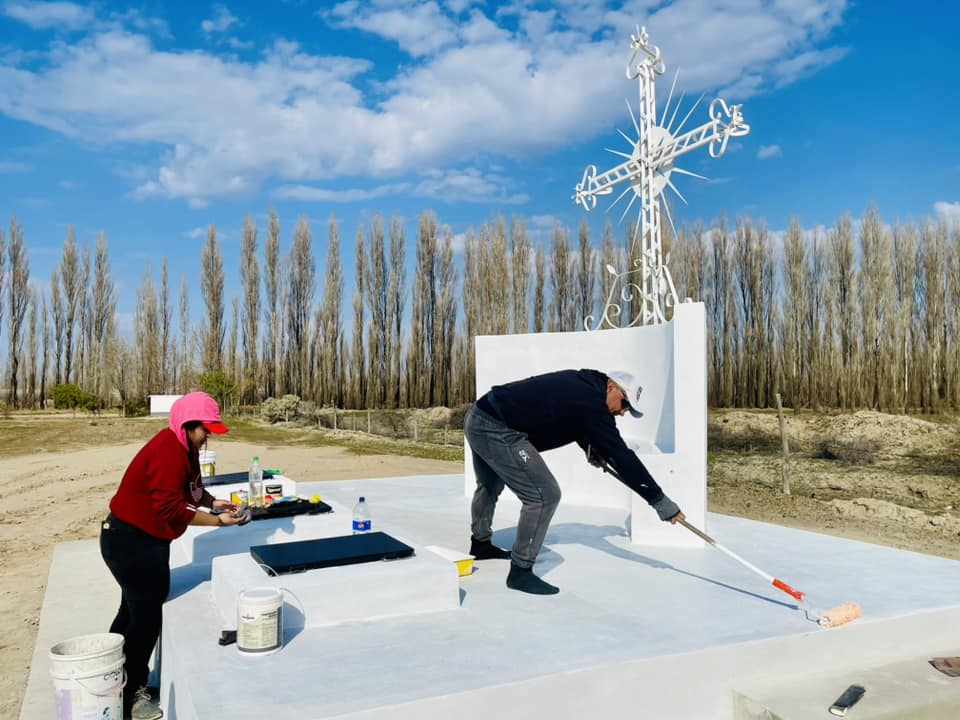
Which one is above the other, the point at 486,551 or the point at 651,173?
the point at 651,173

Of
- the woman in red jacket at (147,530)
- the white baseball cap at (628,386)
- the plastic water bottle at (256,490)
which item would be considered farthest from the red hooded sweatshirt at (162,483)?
the white baseball cap at (628,386)

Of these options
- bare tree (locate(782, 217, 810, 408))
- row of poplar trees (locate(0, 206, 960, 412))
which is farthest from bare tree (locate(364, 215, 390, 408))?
bare tree (locate(782, 217, 810, 408))

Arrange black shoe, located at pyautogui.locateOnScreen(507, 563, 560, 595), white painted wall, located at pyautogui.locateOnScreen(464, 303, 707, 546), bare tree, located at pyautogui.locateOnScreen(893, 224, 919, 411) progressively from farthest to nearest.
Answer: bare tree, located at pyautogui.locateOnScreen(893, 224, 919, 411) → white painted wall, located at pyautogui.locateOnScreen(464, 303, 707, 546) → black shoe, located at pyautogui.locateOnScreen(507, 563, 560, 595)

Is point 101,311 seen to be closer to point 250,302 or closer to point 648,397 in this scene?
point 250,302

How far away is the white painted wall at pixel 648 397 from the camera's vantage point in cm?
474

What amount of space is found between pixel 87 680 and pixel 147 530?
2.06 ft

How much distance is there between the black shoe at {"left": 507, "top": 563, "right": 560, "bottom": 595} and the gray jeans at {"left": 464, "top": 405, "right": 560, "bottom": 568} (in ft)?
0.12

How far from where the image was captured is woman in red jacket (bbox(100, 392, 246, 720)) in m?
2.90

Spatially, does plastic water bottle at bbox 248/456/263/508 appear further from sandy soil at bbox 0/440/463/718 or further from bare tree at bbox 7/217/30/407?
bare tree at bbox 7/217/30/407

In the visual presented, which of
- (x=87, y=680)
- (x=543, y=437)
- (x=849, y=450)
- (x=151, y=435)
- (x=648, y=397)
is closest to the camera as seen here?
(x=87, y=680)

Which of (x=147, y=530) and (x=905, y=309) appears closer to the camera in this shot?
(x=147, y=530)

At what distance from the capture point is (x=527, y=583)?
369cm

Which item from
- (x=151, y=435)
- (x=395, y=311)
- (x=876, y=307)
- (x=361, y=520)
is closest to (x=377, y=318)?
(x=395, y=311)

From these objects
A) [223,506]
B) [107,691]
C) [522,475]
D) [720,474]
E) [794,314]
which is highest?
[794,314]
